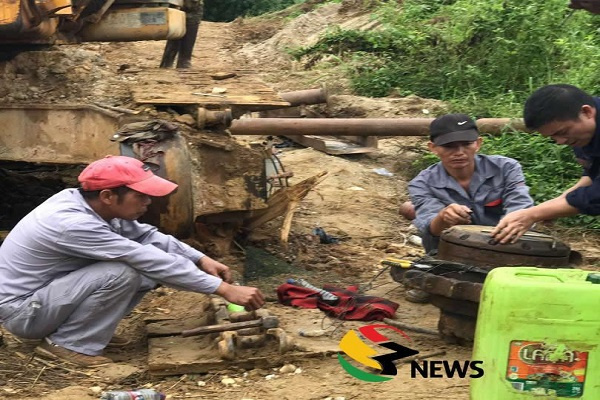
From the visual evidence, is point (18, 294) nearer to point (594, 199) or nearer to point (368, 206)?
point (594, 199)

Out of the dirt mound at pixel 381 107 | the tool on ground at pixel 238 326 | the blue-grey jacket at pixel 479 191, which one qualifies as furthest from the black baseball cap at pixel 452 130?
the dirt mound at pixel 381 107

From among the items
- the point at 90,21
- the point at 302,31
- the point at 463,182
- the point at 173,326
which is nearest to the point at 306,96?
the point at 90,21

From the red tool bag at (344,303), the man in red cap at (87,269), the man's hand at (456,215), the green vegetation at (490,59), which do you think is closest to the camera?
the man in red cap at (87,269)

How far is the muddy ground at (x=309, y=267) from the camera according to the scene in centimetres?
457

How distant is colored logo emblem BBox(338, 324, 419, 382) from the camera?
469 cm

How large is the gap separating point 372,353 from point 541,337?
1607mm

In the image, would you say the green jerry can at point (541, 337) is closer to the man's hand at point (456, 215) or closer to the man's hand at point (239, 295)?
the man's hand at point (239, 295)

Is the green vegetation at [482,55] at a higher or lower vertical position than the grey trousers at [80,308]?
higher

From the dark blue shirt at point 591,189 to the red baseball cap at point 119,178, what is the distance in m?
1.97

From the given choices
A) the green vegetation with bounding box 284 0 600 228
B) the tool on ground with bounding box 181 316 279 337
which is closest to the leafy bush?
the green vegetation with bounding box 284 0 600 228

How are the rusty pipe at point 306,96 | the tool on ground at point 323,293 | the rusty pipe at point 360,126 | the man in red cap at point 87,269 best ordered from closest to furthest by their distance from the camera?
the man in red cap at point 87,269
the tool on ground at point 323,293
the rusty pipe at point 360,126
the rusty pipe at point 306,96

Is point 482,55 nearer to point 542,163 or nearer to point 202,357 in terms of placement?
point 542,163

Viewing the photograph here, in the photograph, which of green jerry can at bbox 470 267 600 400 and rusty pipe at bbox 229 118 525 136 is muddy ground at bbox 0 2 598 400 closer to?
rusty pipe at bbox 229 118 525 136

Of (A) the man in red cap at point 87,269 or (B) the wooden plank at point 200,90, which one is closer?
(A) the man in red cap at point 87,269
